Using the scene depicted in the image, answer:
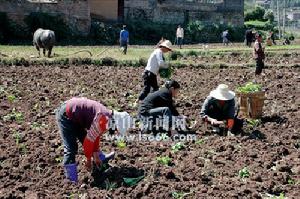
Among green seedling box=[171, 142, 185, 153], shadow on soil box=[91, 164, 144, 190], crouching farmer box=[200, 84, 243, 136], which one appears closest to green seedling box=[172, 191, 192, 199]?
shadow on soil box=[91, 164, 144, 190]

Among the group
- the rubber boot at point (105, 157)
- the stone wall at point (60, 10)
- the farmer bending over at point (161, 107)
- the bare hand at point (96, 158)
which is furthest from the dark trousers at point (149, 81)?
the stone wall at point (60, 10)

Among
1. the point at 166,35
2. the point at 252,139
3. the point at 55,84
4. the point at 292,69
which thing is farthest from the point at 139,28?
the point at 252,139

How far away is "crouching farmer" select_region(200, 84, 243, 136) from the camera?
9227 mm

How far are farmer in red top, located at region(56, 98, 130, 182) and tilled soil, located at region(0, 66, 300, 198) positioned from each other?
10.4 inches

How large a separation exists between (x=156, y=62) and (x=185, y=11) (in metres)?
34.5

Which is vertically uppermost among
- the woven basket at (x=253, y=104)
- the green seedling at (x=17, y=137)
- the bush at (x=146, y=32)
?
the bush at (x=146, y=32)

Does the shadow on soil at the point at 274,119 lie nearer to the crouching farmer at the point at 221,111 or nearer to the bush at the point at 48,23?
the crouching farmer at the point at 221,111

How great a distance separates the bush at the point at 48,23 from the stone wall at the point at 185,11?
8697 millimetres

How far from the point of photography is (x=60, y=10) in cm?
3306

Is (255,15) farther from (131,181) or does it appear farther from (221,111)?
(131,181)

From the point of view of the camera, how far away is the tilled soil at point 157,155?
6.68 m

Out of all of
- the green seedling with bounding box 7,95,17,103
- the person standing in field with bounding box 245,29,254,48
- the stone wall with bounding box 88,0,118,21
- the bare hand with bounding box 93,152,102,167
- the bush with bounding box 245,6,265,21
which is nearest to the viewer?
the bare hand with bounding box 93,152,102,167

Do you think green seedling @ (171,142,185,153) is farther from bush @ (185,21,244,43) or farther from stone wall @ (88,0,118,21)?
bush @ (185,21,244,43)

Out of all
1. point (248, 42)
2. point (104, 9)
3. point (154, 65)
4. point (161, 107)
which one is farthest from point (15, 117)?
point (104, 9)
